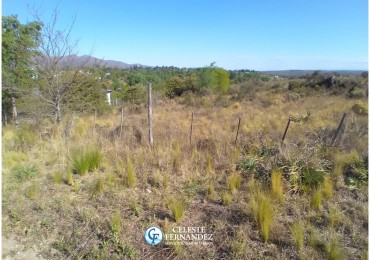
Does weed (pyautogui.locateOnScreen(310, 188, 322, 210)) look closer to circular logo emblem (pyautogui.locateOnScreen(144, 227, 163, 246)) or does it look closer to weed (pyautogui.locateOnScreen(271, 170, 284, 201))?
weed (pyautogui.locateOnScreen(271, 170, 284, 201))

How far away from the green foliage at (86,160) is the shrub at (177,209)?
6.45 feet

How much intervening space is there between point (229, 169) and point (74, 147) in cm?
329

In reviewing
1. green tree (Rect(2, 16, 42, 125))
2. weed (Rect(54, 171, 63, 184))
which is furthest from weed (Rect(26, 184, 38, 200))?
green tree (Rect(2, 16, 42, 125))

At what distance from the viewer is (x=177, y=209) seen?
3289 millimetres

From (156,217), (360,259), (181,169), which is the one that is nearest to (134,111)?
(181,169)

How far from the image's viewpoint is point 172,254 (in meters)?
2.78

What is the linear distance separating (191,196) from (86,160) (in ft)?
6.84

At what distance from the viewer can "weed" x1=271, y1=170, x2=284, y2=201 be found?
360 cm

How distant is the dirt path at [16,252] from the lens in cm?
278

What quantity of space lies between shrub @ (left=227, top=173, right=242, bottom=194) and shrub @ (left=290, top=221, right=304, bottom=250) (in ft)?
3.41

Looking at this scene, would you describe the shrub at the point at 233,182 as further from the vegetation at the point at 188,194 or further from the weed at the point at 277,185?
the weed at the point at 277,185

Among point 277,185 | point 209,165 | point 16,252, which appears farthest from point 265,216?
point 16,252

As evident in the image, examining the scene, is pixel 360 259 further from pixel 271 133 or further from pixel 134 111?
pixel 134 111

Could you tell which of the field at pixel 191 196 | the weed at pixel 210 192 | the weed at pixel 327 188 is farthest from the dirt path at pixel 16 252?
the weed at pixel 327 188
